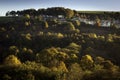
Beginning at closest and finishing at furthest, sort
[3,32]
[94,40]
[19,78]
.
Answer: [19,78], [94,40], [3,32]

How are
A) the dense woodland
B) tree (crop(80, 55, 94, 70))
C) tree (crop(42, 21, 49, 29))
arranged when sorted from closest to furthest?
the dense woodland, tree (crop(80, 55, 94, 70)), tree (crop(42, 21, 49, 29))

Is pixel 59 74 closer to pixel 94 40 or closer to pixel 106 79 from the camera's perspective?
pixel 106 79

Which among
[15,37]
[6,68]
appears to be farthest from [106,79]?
[15,37]

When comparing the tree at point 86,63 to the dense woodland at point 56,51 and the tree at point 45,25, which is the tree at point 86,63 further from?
the tree at point 45,25

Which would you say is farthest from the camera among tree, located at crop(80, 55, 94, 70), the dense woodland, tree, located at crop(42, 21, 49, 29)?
tree, located at crop(42, 21, 49, 29)

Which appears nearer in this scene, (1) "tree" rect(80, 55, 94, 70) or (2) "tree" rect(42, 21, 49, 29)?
(1) "tree" rect(80, 55, 94, 70)

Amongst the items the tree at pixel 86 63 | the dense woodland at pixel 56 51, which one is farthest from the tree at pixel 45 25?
the tree at pixel 86 63

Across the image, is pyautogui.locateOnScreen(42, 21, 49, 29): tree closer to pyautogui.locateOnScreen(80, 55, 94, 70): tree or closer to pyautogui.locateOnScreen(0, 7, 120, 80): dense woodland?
pyautogui.locateOnScreen(0, 7, 120, 80): dense woodland

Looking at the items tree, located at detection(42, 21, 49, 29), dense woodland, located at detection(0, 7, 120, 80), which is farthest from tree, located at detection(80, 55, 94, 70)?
tree, located at detection(42, 21, 49, 29)
